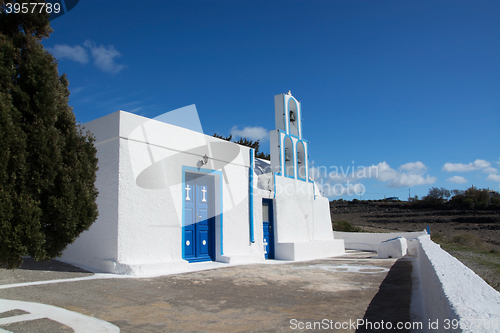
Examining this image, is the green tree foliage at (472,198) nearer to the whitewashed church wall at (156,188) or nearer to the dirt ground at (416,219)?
the dirt ground at (416,219)

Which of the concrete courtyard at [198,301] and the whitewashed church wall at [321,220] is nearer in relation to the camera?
the concrete courtyard at [198,301]

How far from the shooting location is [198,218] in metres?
8.67

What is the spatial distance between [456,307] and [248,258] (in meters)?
7.57

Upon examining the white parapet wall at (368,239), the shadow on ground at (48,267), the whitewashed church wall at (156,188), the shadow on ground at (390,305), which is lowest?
the white parapet wall at (368,239)

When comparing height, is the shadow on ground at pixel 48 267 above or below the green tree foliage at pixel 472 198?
below

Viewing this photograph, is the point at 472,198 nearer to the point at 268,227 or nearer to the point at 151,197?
the point at 268,227

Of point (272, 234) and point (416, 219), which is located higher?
point (272, 234)

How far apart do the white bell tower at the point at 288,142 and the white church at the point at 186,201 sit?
1.4 inches

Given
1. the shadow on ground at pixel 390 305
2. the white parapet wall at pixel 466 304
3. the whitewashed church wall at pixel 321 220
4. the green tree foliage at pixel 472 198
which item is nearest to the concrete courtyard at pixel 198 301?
the shadow on ground at pixel 390 305

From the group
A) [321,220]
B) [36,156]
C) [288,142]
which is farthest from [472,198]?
[36,156]

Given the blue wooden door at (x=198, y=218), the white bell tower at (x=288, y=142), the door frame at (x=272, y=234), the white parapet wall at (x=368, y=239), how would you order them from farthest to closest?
1. the white parapet wall at (x=368, y=239)
2. the white bell tower at (x=288, y=142)
3. the door frame at (x=272, y=234)
4. the blue wooden door at (x=198, y=218)

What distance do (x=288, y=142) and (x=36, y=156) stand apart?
913 cm

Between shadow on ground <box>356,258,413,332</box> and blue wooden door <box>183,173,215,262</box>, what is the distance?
4.38 m

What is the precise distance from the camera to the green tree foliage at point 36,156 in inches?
143
